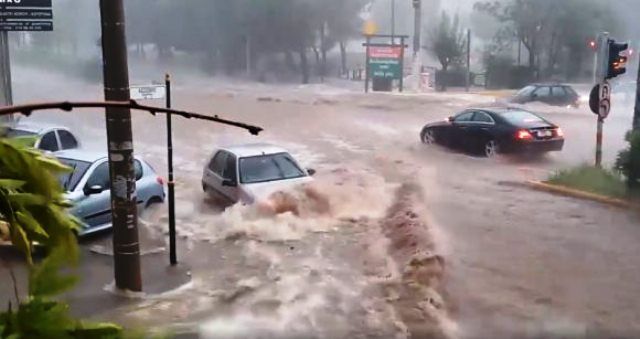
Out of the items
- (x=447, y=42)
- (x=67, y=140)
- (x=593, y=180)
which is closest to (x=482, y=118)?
(x=593, y=180)

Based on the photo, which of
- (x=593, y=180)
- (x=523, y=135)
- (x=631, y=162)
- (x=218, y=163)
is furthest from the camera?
(x=523, y=135)

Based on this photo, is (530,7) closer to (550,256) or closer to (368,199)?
(368,199)

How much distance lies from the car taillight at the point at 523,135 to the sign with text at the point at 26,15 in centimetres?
660

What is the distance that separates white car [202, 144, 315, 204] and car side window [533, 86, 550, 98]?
25.4 feet

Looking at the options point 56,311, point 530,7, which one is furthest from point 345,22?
point 56,311

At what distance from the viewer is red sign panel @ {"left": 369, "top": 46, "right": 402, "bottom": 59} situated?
629 inches

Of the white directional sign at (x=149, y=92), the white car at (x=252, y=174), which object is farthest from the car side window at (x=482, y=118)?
the white directional sign at (x=149, y=92)

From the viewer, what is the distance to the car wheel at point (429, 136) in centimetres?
1345

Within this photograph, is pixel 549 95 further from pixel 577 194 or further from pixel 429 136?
pixel 577 194

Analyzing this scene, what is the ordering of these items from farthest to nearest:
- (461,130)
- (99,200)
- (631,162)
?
(461,130)
(631,162)
(99,200)

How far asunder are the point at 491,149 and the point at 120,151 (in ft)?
24.3

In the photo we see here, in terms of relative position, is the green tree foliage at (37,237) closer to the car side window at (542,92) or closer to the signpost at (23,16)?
the signpost at (23,16)

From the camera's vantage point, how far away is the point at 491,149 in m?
12.5

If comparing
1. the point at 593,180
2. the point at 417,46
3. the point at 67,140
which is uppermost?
the point at 417,46
